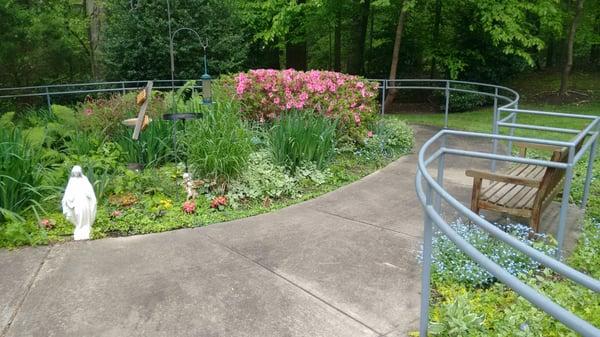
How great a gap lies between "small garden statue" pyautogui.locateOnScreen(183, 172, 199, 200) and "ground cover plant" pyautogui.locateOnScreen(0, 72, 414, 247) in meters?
0.03

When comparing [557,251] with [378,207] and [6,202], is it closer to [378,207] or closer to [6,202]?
[378,207]

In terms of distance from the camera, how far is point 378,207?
543 cm

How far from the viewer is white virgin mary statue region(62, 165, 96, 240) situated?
4418mm

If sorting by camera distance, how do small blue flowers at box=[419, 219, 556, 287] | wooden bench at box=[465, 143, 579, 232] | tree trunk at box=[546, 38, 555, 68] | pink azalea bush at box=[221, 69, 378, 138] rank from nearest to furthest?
small blue flowers at box=[419, 219, 556, 287], wooden bench at box=[465, 143, 579, 232], pink azalea bush at box=[221, 69, 378, 138], tree trunk at box=[546, 38, 555, 68]

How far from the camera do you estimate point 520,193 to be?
4746 mm

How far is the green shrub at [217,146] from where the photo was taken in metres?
5.66

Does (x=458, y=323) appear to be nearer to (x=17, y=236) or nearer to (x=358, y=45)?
(x=17, y=236)

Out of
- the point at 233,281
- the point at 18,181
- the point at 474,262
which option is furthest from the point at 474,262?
the point at 18,181

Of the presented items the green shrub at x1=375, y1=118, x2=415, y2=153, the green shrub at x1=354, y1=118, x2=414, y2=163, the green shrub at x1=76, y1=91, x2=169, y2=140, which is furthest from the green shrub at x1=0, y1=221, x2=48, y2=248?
the green shrub at x1=375, y1=118, x2=415, y2=153

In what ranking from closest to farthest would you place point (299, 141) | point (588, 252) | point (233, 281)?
point (233, 281) → point (588, 252) → point (299, 141)

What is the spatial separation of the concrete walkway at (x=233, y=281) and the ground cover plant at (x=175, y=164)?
431 mm

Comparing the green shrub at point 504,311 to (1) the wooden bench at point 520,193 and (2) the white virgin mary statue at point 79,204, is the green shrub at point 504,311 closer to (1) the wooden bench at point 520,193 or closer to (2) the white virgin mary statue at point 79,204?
(1) the wooden bench at point 520,193

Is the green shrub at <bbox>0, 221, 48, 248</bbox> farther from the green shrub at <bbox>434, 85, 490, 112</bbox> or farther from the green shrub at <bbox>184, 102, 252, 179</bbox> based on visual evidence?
the green shrub at <bbox>434, 85, 490, 112</bbox>

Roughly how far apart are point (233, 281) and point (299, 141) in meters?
2.94
